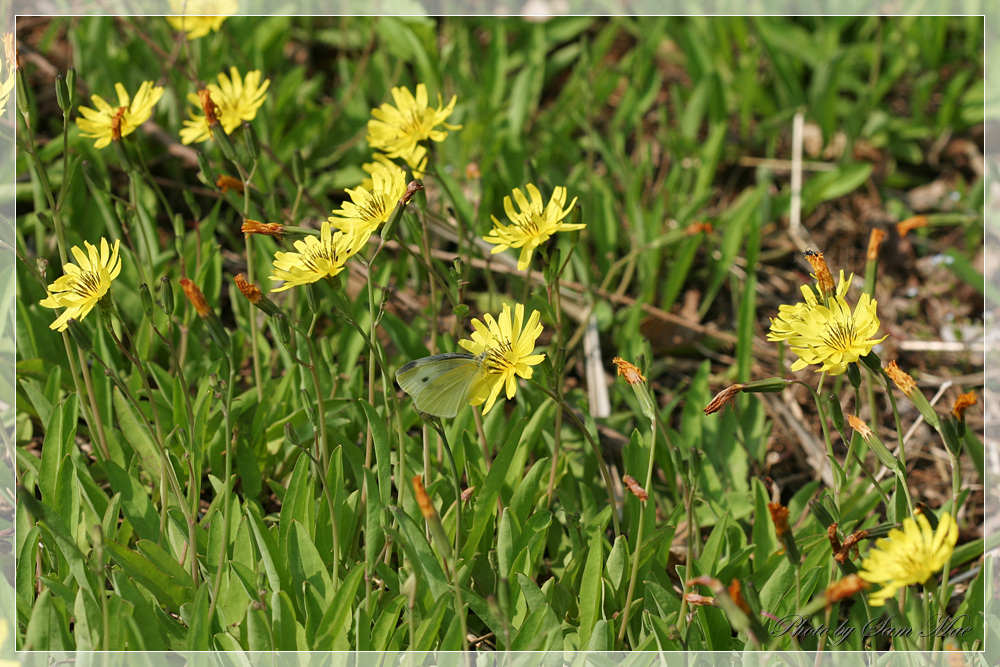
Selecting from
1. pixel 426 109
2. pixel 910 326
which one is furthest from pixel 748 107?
pixel 426 109

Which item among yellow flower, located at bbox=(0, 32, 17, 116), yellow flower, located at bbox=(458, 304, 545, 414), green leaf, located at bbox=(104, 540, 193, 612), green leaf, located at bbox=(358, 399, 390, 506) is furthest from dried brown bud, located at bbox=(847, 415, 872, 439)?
yellow flower, located at bbox=(0, 32, 17, 116)

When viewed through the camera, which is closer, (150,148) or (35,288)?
(35,288)

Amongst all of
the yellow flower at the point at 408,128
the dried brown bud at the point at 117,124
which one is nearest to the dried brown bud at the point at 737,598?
the yellow flower at the point at 408,128

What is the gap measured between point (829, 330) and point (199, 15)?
2640 mm

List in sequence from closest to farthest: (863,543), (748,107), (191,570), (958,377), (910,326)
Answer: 1. (191,570)
2. (863,543)
3. (958,377)
4. (910,326)
5. (748,107)

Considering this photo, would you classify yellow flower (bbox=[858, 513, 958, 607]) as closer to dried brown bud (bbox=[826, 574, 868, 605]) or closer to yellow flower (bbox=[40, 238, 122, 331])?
dried brown bud (bbox=[826, 574, 868, 605])

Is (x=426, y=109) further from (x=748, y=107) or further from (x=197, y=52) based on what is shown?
(x=748, y=107)

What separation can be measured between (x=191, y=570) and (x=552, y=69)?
10.5 feet

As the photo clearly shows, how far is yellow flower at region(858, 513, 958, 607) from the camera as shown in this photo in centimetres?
159

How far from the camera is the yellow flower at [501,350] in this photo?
1.92 m

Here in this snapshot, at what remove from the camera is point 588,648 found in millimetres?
2031

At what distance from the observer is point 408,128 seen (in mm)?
2547

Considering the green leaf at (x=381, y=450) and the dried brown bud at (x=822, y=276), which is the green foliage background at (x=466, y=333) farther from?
the dried brown bud at (x=822, y=276)

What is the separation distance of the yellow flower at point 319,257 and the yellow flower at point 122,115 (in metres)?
0.82
